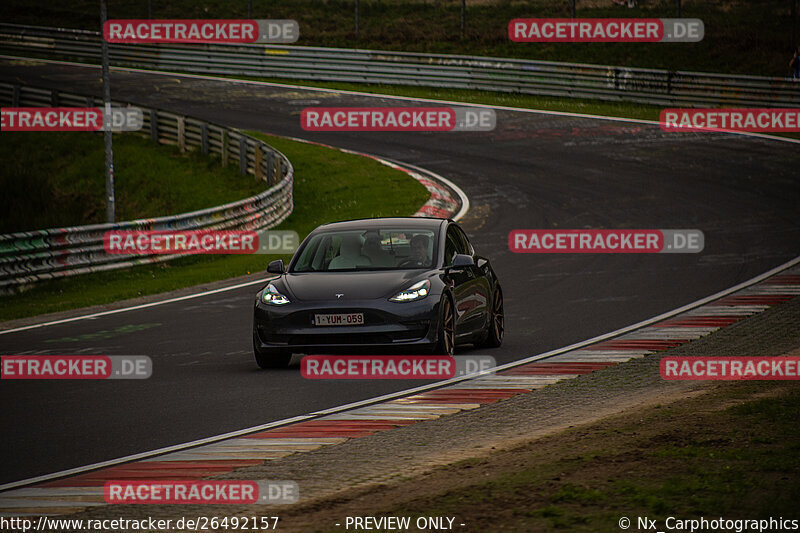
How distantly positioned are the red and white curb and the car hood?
1243 mm

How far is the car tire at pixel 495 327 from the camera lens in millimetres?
13305

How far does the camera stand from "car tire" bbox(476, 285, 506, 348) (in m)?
13.3

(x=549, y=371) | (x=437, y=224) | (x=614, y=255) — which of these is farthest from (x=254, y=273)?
(x=549, y=371)

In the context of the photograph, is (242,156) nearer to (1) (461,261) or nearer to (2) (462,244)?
(2) (462,244)

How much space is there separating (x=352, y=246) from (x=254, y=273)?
852cm

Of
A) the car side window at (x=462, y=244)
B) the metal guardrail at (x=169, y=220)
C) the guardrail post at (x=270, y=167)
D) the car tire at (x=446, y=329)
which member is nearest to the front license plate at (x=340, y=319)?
the car tire at (x=446, y=329)

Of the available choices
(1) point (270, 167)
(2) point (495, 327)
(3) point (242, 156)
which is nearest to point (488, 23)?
(3) point (242, 156)

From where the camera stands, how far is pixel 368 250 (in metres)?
12.6

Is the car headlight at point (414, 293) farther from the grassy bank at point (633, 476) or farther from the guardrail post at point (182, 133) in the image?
the guardrail post at point (182, 133)

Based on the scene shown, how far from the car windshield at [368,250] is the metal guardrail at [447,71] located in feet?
97.7

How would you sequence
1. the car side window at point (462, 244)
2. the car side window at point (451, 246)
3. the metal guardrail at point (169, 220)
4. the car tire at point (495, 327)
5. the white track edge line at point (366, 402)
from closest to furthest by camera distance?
the white track edge line at point (366, 402)
the car side window at point (451, 246)
the car tire at point (495, 327)
the car side window at point (462, 244)
the metal guardrail at point (169, 220)

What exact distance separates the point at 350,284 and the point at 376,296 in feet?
1.17

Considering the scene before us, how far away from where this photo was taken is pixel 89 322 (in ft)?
53.1

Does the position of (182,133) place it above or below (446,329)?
below
